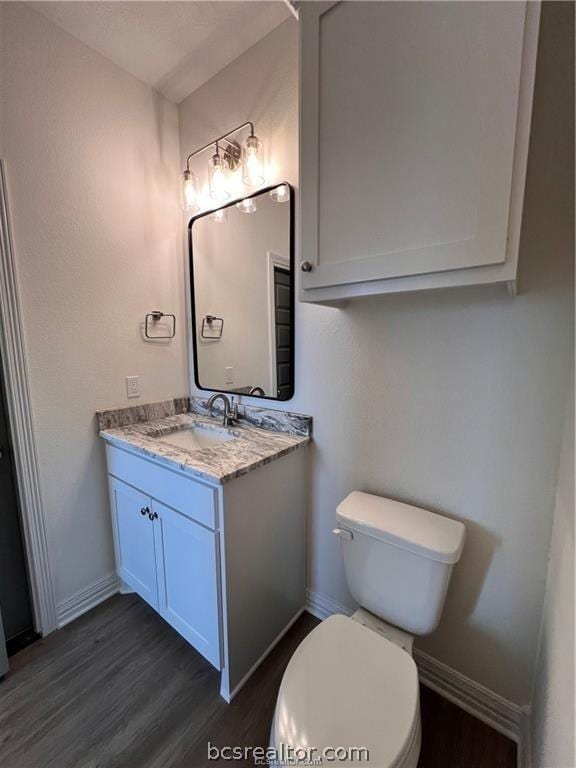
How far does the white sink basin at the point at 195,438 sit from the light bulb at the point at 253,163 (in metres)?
1.19

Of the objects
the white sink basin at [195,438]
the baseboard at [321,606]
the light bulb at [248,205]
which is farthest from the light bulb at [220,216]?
the baseboard at [321,606]

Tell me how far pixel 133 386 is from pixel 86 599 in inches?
42.7

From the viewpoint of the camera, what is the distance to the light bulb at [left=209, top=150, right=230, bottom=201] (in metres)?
1.57

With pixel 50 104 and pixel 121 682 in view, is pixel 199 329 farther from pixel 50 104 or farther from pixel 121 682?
pixel 121 682

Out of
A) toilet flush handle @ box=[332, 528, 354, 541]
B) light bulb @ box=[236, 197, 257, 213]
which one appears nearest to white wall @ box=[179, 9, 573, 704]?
light bulb @ box=[236, 197, 257, 213]

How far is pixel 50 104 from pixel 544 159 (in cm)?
184

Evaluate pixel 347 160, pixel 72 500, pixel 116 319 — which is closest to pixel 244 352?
pixel 116 319

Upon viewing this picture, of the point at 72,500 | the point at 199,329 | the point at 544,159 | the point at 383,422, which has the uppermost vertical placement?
the point at 544,159

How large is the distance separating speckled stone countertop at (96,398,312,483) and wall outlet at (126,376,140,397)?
77 mm

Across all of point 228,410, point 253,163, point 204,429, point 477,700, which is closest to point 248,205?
point 253,163

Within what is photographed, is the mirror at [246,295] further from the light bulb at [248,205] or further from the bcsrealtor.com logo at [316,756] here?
the bcsrealtor.com logo at [316,756]

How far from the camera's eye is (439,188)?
829 millimetres

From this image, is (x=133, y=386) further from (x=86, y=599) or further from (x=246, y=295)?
(x=86, y=599)

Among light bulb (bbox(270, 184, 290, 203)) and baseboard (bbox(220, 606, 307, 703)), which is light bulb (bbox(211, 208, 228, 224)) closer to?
light bulb (bbox(270, 184, 290, 203))
